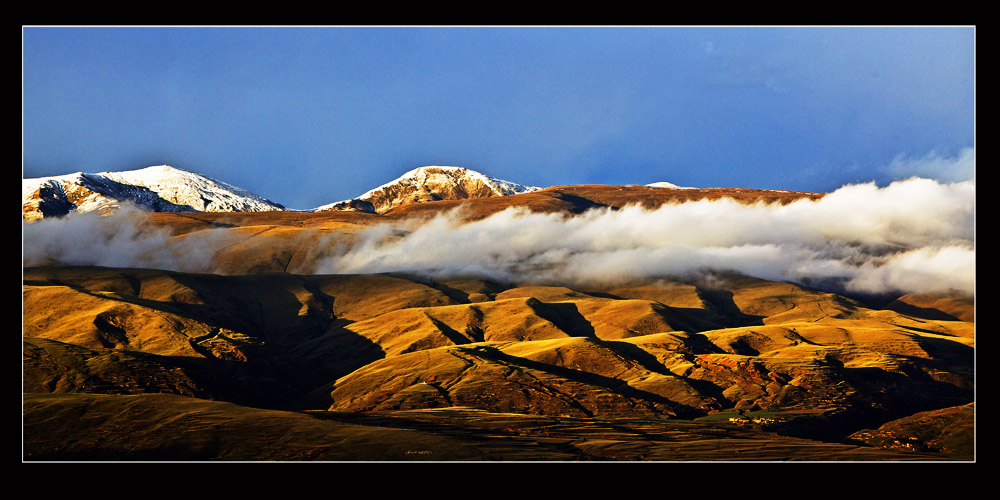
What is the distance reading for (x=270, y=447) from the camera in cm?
17225

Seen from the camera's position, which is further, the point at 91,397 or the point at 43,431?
→ the point at 91,397
